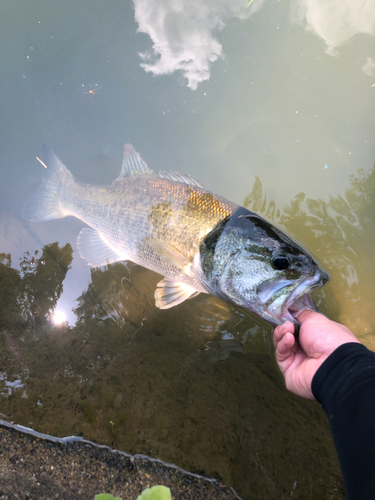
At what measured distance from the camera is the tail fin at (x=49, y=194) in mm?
3430

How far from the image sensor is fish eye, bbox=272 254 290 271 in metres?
1.70

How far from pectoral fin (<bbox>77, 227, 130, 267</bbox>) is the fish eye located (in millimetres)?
A: 1946

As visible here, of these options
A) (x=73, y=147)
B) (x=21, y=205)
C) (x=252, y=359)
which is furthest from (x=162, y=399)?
(x=73, y=147)

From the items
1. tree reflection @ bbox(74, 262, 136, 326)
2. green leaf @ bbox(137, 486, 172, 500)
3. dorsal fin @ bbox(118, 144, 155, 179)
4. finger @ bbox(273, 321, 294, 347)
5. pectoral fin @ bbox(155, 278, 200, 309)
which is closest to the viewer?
green leaf @ bbox(137, 486, 172, 500)

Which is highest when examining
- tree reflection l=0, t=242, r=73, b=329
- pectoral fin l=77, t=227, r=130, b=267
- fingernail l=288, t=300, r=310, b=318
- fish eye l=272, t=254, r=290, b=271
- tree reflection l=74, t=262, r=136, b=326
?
fish eye l=272, t=254, r=290, b=271

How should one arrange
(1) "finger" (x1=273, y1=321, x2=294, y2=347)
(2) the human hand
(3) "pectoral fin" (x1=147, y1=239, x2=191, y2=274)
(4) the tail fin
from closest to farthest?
(2) the human hand < (1) "finger" (x1=273, y1=321, x2=294, y2=347) < (3) "pectoral fin" (x1=147, y1=239, x2=191, y2=274) < (4) the tail fin

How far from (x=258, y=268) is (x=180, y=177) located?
135 centimetres

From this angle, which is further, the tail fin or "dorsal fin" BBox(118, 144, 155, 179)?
the tail fin

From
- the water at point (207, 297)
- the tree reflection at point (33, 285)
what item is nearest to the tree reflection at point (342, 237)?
the water at point (207, 297)

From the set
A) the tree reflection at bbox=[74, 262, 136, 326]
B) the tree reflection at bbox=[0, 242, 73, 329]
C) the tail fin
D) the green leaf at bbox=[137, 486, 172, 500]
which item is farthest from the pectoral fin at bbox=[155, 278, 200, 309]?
the tail fin

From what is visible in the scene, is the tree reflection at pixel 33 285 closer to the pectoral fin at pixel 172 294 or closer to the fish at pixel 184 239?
the fish at pixel 184 239

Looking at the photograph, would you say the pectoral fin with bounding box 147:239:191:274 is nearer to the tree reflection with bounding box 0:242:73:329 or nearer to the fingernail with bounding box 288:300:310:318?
the fingernail with bounding box 288:300:310:318

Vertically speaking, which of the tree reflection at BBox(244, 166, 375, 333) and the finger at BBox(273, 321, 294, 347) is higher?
the tree reflection at BBox(244, 166, 375, 333)

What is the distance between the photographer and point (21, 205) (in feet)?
12.2
